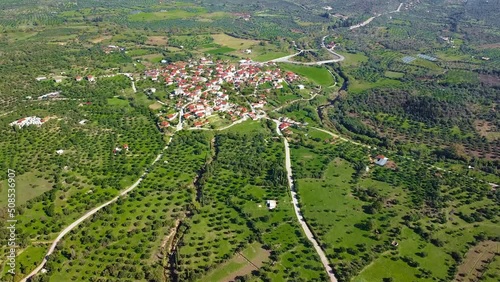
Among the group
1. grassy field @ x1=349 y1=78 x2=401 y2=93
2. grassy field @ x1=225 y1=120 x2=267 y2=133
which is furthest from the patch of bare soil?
grassy field @ x1=349 y1=78 x2=401 y2=93

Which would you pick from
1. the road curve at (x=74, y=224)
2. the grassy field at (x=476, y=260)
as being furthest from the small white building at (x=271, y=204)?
the grassy field at (x=476, y=260)

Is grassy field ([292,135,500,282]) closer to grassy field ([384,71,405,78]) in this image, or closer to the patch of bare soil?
the patch of bare soil

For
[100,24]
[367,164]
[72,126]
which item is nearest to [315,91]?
[367,164]

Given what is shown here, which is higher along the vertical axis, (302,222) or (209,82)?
(209,82)

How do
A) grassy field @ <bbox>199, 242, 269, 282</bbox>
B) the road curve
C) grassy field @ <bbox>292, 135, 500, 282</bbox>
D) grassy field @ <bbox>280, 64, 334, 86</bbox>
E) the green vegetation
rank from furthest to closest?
1. grassy field @ <bbox>280, 64, 334, 86</bbox>
2. the green vegetation
3. grassy field @ <bbox>292, 135, 500, 282</bbox>
4. the road curve
5. grassy field @ <bbox>199, 242, 269, 282</bbox>

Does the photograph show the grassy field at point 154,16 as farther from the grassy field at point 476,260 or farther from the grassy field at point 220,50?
the grassy field at point 476,260

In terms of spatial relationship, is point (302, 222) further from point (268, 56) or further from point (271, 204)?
point (268, 56)

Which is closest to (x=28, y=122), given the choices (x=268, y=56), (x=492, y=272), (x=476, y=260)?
(x=268, y=56)
